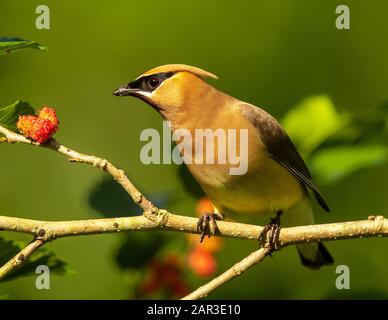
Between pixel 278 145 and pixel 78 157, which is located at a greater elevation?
pixel 278 145

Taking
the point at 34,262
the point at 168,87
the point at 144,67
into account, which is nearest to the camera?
the point at 34,262

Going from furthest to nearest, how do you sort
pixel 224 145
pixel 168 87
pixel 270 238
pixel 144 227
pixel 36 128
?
pixel 168 87 < pixel 224 145 < pixel 270 238 < pixel 144 227 < pixel 36 128

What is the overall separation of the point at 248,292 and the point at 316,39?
10.1ft

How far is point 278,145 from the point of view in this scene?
494 centimetres

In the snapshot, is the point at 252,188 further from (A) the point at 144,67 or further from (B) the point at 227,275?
(A) the point at 144,67

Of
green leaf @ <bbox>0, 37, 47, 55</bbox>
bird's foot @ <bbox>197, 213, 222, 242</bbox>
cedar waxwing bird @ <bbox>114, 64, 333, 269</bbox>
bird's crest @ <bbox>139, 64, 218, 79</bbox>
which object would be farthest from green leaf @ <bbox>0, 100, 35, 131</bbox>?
bird's crest @ <bbox>139, 64, 218, 79</bbox>

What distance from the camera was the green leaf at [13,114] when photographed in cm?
320

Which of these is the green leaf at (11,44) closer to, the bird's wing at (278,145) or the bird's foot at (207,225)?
the bird's foot at (207,225)

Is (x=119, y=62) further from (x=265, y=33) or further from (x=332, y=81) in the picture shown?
(x=332, y=81)

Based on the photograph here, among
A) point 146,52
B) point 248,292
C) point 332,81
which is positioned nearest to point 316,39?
point 332,81

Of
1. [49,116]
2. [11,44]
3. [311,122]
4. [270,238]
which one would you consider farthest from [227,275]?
[311,122]

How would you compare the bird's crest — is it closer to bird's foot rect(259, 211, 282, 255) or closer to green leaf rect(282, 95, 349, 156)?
green leaf rect(282, 95, 349, 156)

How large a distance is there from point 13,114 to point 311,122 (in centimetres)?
165

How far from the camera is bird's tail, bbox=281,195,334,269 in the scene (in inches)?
200
